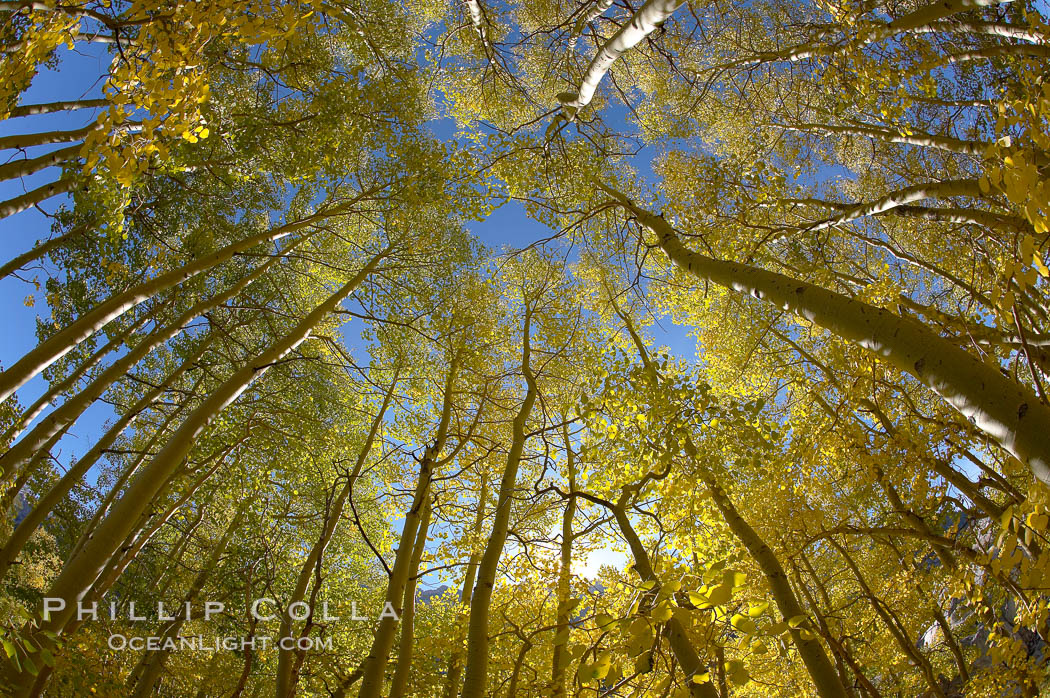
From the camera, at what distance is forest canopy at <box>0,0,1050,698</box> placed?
2053mm

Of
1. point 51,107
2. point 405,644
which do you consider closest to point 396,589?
point 405,644

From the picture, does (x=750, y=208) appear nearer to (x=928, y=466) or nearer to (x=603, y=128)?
(x=603, y=128)

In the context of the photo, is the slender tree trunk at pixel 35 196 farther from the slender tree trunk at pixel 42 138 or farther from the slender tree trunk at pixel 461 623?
the slender tree trunk at pixel 461 623

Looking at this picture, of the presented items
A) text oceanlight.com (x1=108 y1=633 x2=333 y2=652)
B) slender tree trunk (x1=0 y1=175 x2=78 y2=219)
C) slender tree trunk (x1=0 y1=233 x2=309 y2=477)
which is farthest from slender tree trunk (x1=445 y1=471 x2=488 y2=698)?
slender tree trunk (x1=0 y1=175 x2=78 y2=219)

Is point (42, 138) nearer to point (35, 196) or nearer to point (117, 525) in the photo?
point (35, 196)

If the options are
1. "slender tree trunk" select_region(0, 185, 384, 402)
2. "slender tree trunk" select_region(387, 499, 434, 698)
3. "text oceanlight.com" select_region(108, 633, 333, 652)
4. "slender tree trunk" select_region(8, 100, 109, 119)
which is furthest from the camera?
"text oceanlight.com" select_region(108, 633, 333, 652)

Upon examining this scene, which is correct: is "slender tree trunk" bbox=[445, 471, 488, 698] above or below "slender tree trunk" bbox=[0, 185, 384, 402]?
below

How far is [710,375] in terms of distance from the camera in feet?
25.9

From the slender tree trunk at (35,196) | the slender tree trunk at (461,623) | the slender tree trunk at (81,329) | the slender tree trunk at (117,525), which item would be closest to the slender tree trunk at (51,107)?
the slender tree trunk at (35,196)

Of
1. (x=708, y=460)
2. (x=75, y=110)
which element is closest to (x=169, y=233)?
(x=75, y=110)

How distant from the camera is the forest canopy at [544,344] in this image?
205 centimetres

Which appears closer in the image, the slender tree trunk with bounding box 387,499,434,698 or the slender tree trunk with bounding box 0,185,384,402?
the slender tree trunk with bounding box 0,185,384,402

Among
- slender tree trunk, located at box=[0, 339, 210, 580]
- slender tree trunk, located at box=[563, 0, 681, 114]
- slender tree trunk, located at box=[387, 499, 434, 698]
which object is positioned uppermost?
slender tree trunk, located at box=[563, 0, 681, 114]

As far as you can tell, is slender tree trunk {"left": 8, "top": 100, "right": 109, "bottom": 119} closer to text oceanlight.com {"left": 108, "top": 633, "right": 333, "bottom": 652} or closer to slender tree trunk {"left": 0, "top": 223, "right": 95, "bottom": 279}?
slender tree trunk {"left": 0, "top": 223, "right": 95, "bottom": 279}
